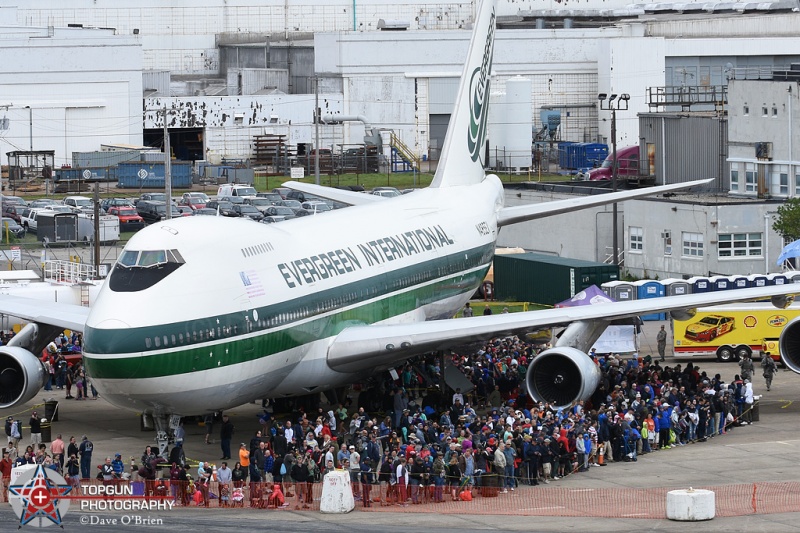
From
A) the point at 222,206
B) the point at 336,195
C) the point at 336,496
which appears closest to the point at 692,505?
the point at 336,496

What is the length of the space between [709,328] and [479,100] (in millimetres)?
13692

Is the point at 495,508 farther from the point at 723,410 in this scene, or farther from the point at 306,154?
the point at 306,154

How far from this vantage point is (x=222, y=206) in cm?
10631

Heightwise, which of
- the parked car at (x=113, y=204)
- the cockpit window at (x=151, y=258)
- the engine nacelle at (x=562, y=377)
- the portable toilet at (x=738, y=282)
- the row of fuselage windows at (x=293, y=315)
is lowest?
the engine nacelle at (x=562, y=377)

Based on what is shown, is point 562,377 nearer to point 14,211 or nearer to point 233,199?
point 233,199

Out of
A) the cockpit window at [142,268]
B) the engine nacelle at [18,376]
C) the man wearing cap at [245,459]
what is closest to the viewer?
the cockpit window at [142,268]

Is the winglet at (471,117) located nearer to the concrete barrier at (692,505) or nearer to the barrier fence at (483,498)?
the barrier fence at (483,498)

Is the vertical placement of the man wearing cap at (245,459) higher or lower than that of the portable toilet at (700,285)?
lower

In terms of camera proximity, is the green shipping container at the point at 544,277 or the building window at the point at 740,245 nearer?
the green shipping container at the point at 544,277

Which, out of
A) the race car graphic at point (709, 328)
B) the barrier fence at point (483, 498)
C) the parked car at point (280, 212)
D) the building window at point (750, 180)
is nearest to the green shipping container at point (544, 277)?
the race car graphic at point (709, 328)

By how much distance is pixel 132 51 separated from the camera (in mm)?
141375

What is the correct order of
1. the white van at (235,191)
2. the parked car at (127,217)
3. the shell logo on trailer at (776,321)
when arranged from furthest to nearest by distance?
the white van at (235,191) → the parked car at (127,217) → the shell logo on trailer at (776,321)

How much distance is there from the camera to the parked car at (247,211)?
10256 centimetres

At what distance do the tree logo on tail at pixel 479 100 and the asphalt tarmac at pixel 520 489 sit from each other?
16177 millimetres
